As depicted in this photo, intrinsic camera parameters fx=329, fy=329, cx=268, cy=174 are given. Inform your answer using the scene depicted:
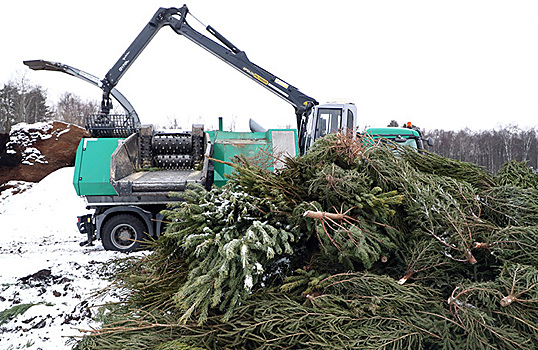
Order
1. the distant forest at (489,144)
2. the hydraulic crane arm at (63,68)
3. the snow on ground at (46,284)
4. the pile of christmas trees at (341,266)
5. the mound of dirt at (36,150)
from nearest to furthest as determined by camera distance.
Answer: the pile of christmas trees at (341,266) < the snow on ground at (46,284) < the hydraulic crane arm at (63,68) < the mound of dirt at (36,150) < the distant forest at (489,144)

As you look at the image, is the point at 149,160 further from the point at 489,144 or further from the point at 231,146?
the point at 489,144

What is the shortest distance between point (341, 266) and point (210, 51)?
812 cm

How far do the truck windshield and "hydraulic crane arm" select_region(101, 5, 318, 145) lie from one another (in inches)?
50.2

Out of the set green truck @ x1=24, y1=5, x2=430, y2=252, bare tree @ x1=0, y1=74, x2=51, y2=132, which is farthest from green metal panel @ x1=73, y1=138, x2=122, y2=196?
bare tree @ x1=0, y1=74, x2=51, y2=132

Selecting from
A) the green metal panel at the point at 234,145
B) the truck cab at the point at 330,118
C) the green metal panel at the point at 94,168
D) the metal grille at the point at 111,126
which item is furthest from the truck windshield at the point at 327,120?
the green metal panel at the point at 94,168

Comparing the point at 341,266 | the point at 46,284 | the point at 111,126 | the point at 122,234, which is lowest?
the point at 46,284

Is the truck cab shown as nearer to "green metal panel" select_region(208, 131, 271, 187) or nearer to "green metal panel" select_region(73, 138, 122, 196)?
"green metal panel" select_region(208, 131, 271, 187)

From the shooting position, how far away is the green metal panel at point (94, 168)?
6.56 meters

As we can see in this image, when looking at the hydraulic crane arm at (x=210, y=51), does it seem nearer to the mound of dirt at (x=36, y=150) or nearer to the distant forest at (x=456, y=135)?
the mound of dirt at (x=36, y=150)

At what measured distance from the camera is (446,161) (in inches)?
137

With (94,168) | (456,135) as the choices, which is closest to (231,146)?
(94,168)

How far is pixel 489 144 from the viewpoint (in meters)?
36.4

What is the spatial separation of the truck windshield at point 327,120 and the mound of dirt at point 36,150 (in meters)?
17.1

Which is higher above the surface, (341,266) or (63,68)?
(63,68)
